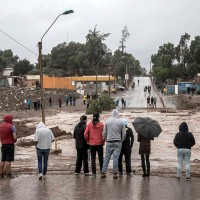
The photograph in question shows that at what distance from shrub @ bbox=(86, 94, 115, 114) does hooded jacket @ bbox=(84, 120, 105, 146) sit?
37174 mm

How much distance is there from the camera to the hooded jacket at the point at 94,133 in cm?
1195

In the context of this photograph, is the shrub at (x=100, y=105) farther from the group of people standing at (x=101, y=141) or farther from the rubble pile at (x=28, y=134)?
the group of people standing at (x=101, y=141)

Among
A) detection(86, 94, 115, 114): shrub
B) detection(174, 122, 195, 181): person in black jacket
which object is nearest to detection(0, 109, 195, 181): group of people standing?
detection(174, 122, 195, 181): person in black jacket

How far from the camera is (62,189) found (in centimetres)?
1060

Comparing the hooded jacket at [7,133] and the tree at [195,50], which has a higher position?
the tree at [195,50]

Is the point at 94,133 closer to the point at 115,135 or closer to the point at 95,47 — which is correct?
the point at 115,135

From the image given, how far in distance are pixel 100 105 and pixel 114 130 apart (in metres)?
40.4

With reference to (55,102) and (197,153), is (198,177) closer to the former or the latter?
(197,153)

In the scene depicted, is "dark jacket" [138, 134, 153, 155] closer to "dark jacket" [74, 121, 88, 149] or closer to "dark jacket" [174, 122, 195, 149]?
"dark jacket" [174, 122, 195, 149]

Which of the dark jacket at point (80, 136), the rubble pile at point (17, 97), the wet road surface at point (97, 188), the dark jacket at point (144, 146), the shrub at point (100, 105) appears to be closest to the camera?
the wet road surface at point (97, 188)

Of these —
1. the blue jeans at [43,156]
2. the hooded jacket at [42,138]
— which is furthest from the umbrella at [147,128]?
the blue jeans at [43,156]

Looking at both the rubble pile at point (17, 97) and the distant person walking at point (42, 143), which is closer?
the distant person walking at point (42, 143)

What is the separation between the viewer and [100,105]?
171 feet

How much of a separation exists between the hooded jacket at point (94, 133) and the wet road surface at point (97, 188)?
0.94 metres
